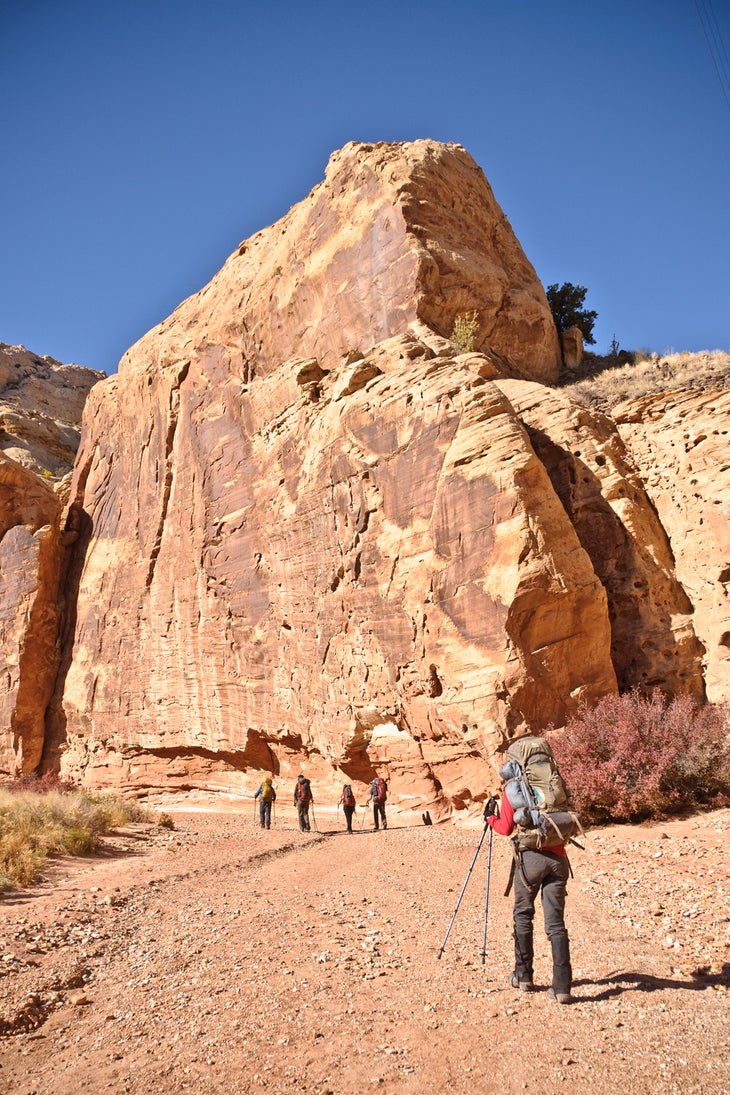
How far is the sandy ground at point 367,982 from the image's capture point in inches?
164

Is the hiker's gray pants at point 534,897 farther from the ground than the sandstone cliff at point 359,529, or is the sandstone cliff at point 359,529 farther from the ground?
the sandstone cliff at point 359,529

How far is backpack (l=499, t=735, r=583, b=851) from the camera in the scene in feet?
17.6

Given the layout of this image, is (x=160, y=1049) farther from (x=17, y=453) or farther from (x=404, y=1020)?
(x=17, y=453)

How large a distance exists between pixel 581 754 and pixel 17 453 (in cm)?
4358

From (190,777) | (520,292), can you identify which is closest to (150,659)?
(190,777)

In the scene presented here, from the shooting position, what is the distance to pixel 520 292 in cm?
2752

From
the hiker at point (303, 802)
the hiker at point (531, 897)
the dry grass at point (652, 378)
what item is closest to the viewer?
the hiker at point (531, 897)

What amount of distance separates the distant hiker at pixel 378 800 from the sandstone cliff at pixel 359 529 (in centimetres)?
52

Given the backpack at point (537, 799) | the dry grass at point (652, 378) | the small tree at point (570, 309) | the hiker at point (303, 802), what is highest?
the small tree at point (570, 309)

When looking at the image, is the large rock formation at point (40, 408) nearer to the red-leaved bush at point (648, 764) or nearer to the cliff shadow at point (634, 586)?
the cliff shadow at point (634, 586)

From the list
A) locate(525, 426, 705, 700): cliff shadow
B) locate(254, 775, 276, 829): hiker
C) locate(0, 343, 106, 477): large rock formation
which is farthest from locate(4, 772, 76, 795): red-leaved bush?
locate(0, 343, 106, 477): large rock formation

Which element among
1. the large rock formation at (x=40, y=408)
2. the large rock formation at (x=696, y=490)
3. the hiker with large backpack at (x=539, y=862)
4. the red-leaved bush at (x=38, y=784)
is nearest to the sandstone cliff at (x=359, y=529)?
the large rock formation at (x=696, y=490)

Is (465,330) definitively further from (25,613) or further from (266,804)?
(25,613)

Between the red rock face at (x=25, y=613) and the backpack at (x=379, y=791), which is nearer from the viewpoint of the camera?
the backpack at (x=379, y=791)
